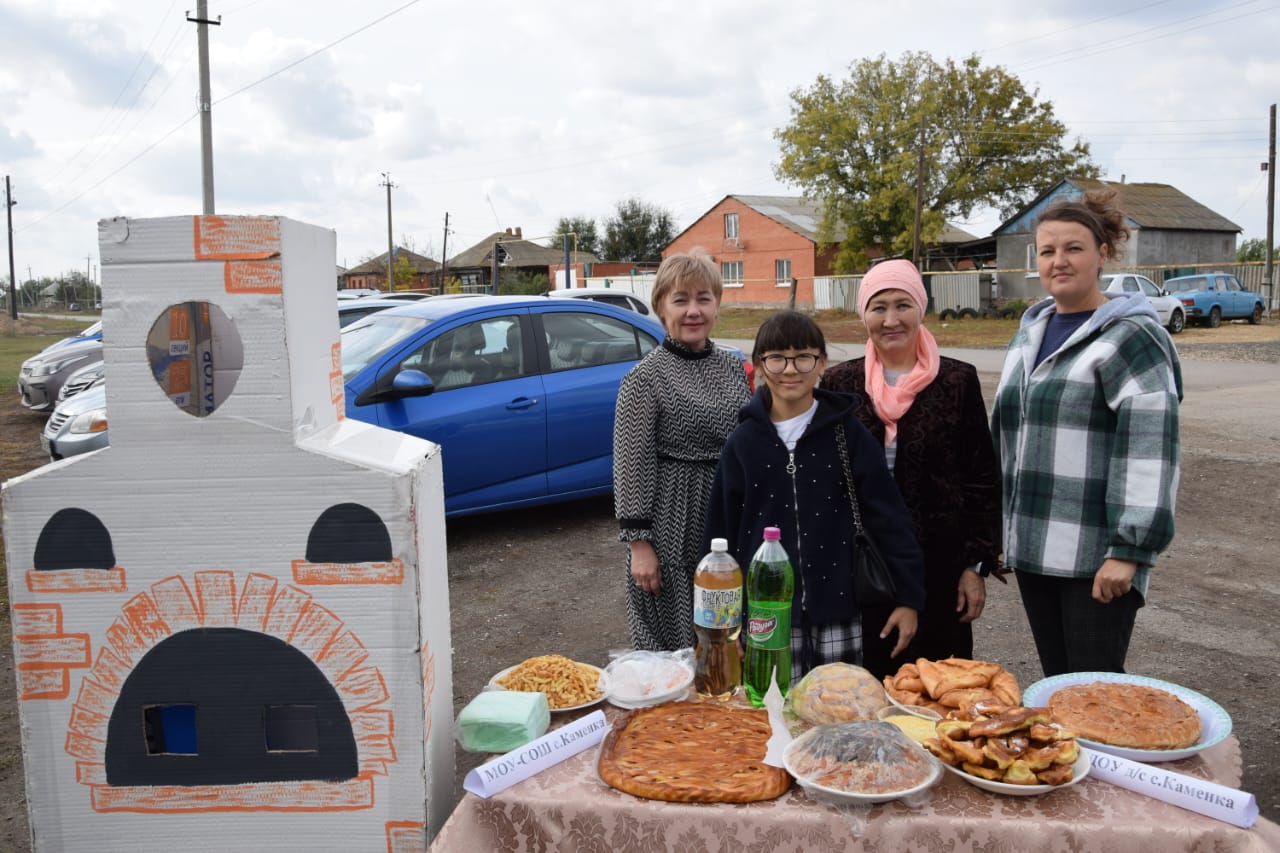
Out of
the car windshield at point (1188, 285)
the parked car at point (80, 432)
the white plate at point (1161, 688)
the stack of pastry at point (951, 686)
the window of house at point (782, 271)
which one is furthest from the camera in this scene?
the window of house at point (782, 271)

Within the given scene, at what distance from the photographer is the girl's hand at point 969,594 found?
267 centimetres

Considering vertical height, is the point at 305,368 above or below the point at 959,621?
above

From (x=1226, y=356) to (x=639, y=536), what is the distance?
66.9ft

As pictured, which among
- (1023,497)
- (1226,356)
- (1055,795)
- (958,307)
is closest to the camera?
(1055,795)

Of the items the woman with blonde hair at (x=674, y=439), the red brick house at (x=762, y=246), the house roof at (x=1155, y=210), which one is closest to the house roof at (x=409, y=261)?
the red brick house at (x=762, y=246)

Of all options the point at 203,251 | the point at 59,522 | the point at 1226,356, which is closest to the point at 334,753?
the point at 59,522

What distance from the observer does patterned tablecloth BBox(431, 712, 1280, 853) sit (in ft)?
5.32

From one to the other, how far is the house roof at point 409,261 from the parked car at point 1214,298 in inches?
2204

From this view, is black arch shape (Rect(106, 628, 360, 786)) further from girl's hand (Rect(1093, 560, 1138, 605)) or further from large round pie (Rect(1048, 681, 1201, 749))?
girl's hand (Rect(1093, 560, 1138, 605))

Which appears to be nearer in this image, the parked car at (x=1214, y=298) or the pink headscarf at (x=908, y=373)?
the pink headscarf at (x=908, y=373)

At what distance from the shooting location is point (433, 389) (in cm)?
575

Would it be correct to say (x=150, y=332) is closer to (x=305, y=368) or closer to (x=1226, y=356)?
(x=305, y=368)

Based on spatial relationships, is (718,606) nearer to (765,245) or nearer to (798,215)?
(765,245)

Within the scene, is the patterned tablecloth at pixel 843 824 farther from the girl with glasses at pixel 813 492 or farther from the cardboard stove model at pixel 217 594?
the girl with glasses at pixel 813 492
